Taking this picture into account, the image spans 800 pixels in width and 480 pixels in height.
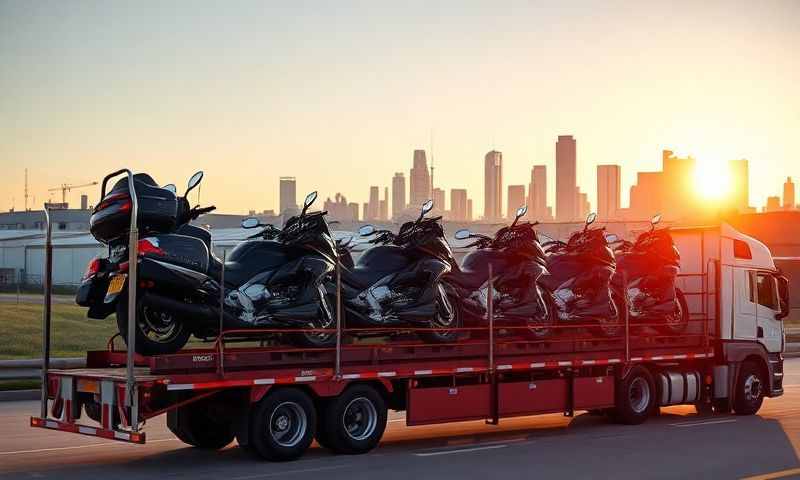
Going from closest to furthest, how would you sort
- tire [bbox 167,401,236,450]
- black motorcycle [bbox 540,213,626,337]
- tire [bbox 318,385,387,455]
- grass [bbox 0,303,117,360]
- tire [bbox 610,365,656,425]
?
tire [bbox 167,401,236,450] → tire [bbox 318,385,387,455] → tire [bbox 610,365,656,425] → black motorcycle [bbox 540,213,626,337] → grass [bbox 0,303,117,360]

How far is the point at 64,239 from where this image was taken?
6244 centimetres

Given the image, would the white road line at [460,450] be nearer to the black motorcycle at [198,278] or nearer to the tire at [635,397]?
the black motorcycle at [198,278]

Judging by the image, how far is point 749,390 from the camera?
18578 mm

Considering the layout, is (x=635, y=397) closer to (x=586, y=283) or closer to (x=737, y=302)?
(x=586, y=283)

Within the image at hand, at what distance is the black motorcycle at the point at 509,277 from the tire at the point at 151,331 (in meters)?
4.73

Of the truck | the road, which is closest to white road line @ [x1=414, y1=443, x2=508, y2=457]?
the road

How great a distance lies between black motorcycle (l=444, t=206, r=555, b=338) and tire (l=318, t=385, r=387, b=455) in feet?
9.28

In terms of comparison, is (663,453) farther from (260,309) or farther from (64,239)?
(64,239)

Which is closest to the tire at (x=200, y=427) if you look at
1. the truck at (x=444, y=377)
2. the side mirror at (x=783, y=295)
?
the truck at (x=444, y=377)

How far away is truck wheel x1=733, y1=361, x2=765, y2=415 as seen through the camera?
60.4ft

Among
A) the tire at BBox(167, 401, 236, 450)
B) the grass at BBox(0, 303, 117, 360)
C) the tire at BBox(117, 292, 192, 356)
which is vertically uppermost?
the tire at BBox(117, 292, 192, 356)

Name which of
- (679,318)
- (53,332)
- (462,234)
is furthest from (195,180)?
(53,332)

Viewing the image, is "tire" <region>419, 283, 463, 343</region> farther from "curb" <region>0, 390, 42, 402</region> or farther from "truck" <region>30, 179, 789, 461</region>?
"curb" <region>0, 390, 42, 402</region>

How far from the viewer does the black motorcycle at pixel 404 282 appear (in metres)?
14.3
